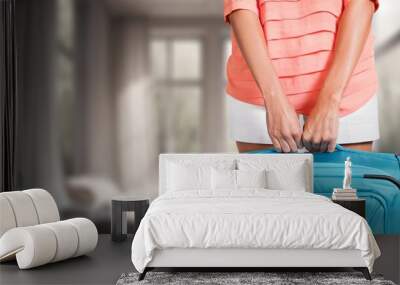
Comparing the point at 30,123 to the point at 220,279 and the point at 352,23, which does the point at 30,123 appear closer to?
the point at 220,279

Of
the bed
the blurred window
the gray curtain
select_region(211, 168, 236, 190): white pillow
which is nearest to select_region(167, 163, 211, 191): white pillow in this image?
select_region(211, 168, 236, 190): white pillow

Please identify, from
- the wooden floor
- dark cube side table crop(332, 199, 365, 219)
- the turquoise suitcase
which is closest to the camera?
the wooden floor

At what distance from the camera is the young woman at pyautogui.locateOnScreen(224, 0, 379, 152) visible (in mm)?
5562

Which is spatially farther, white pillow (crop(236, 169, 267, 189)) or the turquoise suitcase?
the turquoise suitcase

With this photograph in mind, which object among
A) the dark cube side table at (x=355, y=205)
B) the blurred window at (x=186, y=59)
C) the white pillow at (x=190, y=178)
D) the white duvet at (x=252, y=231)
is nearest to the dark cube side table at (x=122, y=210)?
the white pillow at (x=190, y=178)

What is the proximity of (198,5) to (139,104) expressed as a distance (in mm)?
1170

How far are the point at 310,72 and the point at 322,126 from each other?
1.74ft

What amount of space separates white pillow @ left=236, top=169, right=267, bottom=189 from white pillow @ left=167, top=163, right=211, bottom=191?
0.29 m

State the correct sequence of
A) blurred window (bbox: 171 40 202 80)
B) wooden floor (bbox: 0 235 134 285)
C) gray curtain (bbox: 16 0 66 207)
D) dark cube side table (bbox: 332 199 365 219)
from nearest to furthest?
wooden floor (bbox: 0 235 134 285) < dark cube side table (bbox: 332 199 365 219) < blurred window (bbox: 171 40 202 80) < gray curtain (bbox: 16 0 66 207)

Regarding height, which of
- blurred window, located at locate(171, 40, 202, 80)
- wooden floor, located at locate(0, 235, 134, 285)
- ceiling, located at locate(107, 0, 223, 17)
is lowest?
wooden floor, located at locate(0, 235, 134, 285)

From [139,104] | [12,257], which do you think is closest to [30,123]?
[139,104]

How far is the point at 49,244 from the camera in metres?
4.46

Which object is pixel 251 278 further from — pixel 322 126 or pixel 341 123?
pixel 341 123

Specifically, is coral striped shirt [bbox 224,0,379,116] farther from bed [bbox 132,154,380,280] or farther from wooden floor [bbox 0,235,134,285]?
wooden floor [bbox 0,235,134,285]
